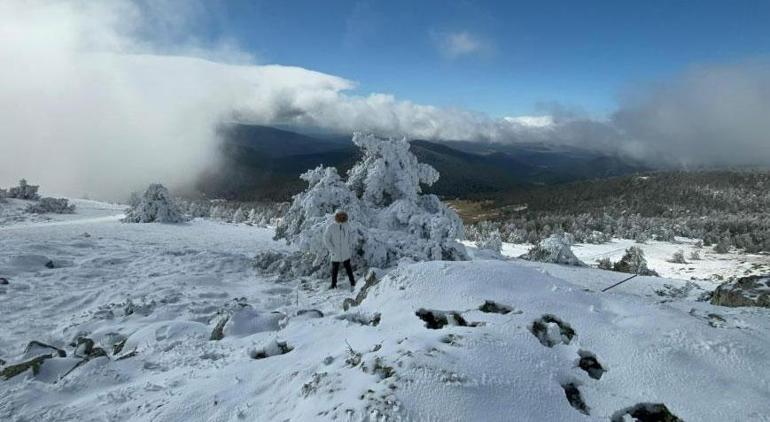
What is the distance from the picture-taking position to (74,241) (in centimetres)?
1725

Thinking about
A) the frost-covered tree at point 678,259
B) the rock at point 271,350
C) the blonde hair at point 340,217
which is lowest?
the frost-covered tree at point 678,259

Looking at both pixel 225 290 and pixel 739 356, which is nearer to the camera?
pixel 739 356

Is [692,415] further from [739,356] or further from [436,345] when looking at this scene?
[436,345]

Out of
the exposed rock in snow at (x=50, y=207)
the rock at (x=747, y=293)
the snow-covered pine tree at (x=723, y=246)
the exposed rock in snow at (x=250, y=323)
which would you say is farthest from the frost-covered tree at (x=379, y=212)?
the snow-covered pine tree at (x=723, y=246)

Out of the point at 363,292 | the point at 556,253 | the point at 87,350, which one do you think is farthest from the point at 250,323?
the point at 556,253

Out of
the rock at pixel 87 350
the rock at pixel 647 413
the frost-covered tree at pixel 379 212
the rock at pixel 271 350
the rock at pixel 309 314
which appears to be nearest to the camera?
the rock at pixel 647 413

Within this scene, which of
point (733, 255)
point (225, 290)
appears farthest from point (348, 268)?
point (733, 255)

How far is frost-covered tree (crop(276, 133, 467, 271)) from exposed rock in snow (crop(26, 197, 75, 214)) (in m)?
26.5

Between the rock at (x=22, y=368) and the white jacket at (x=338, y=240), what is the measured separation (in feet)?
21.5

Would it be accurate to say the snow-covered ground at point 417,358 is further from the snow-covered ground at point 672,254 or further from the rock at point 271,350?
the snow-covered ground at point 672,254

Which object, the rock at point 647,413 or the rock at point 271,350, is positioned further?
the rock at point 271,350

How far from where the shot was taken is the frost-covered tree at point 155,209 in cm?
2884

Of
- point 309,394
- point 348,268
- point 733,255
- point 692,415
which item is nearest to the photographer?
point 692,415

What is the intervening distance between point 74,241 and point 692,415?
769 inches
